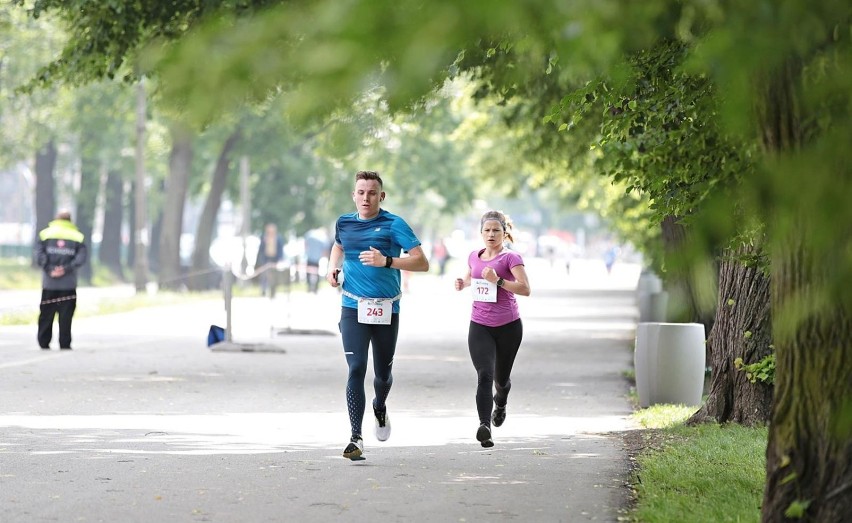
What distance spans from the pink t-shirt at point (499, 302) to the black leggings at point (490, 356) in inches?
1.9

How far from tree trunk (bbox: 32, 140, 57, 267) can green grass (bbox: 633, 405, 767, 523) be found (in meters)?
46.0

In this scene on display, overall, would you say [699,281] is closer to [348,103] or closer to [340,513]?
[348,103]

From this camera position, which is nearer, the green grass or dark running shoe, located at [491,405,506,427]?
the green grass

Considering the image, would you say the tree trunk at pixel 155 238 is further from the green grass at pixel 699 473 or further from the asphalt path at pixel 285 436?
the green grass at pixel 699 473

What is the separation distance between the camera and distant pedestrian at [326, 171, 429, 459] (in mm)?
10602

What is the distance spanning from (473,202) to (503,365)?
50.1 metres

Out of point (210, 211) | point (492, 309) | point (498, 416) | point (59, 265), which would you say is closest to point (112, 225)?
point (210, 211)

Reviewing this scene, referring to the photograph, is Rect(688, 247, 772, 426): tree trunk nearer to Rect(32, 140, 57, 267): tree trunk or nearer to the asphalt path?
the asphalt path

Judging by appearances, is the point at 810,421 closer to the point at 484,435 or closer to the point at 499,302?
the point at 484,435

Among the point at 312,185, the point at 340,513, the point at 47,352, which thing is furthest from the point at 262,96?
the point at 312,185

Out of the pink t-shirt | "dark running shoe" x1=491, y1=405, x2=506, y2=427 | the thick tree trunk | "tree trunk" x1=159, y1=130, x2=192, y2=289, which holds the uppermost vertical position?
"tree trunk" x1=159, y1=130, x2=192, y2=289

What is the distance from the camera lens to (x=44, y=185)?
191ft

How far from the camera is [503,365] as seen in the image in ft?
39.3

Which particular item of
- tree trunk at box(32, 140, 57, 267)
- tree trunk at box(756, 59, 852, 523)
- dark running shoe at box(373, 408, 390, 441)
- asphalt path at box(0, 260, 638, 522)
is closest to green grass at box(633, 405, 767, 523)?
asphalt path at box(0, 260, 638, 522)
